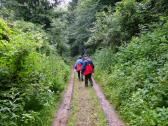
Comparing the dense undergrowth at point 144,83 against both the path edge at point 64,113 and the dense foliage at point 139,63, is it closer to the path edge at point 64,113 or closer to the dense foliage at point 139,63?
the dense foliage at point 139,63

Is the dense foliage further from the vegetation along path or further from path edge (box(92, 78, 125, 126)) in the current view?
the vegetation along path

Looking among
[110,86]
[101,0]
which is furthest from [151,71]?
[101,0]

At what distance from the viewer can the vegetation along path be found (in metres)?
9.82

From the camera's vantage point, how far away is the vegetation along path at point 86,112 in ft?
32.2

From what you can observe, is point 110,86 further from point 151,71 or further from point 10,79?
point 10,79

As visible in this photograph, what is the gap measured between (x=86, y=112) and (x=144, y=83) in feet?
8.20

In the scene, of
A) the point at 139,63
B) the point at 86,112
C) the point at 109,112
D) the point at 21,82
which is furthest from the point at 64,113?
the point at 139,63

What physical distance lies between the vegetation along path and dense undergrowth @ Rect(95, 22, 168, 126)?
0.45m

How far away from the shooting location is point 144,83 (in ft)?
36.0

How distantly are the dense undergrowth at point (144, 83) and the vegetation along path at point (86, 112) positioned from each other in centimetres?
45

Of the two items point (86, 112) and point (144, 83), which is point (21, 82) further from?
point (144, 83)

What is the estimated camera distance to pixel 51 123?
984 centimetres

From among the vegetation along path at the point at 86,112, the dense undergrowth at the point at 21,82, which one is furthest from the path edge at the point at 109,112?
the dense undergrowth at the point at 21,82

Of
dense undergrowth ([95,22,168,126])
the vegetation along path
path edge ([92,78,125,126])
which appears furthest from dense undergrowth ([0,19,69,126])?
dense undergrowth ([95,22,168,126])
